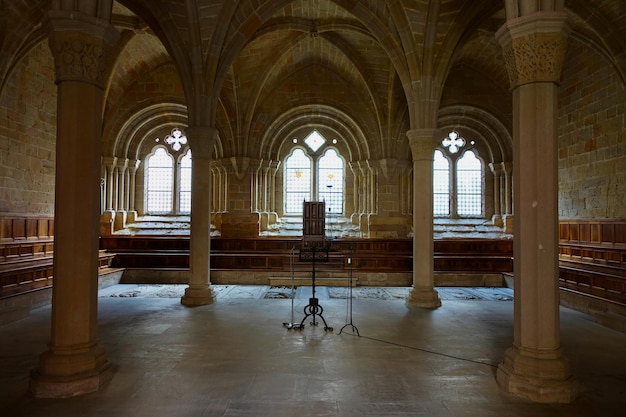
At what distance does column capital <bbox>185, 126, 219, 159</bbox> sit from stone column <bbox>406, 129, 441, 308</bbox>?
426cm

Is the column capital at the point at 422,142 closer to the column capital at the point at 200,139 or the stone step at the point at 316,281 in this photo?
the column capital at the point at 200,139

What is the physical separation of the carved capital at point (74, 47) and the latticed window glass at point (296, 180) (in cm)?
1148

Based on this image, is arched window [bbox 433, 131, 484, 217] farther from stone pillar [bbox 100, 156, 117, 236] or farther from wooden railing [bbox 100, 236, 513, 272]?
stone pillar [bbox 100, 156, 117, 236]

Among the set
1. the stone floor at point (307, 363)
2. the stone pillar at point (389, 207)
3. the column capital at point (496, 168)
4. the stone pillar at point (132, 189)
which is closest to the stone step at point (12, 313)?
the stone floor at point (307, 363)

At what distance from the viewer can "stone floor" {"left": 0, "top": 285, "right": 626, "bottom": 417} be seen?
3.79 metres

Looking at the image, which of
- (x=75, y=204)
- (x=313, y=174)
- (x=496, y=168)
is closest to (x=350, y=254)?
(x=75, y=204)

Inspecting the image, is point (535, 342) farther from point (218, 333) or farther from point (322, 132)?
point (322, 132)

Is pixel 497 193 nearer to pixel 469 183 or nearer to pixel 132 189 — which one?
pixel 469 183

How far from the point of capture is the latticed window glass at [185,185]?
614 inches

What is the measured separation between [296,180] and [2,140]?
905cm

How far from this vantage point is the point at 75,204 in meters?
4.27

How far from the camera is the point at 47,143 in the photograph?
1129 centimetres

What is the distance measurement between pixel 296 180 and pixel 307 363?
11276mm

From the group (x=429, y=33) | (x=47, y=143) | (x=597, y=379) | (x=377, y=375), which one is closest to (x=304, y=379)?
(x=377, y=375)
